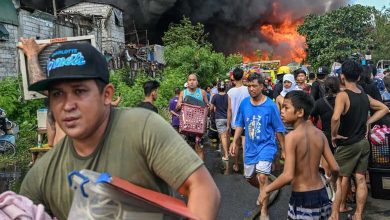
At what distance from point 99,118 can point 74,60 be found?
0.75 feet

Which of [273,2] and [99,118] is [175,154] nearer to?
[99,118]

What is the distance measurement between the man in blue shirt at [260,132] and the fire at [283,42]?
131 ft

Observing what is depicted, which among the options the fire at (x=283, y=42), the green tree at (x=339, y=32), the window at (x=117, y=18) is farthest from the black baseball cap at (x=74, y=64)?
the fire at (x=283, y=42)

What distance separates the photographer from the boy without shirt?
3451mm

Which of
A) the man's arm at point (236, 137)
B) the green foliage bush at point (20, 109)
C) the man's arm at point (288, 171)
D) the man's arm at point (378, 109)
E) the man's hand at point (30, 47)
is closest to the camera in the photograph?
the man's arm at point (288, 171)

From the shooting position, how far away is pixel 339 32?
3909 cm

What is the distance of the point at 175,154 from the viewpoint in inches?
57.2

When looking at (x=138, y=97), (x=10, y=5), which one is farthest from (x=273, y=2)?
(x=138, y=97)

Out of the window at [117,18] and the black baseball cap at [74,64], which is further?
the window at [117,18]

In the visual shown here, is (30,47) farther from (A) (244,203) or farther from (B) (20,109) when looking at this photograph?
(B) (20,109)

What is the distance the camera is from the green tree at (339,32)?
37.8m

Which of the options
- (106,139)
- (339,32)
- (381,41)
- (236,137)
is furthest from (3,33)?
(381,41)

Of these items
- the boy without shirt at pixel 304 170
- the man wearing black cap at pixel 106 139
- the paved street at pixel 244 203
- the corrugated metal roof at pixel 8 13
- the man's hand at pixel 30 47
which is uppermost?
the corrugated metal roof at pixel 8 13

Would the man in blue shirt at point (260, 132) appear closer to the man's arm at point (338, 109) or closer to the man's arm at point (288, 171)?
the man's arm at point (338, 109)
